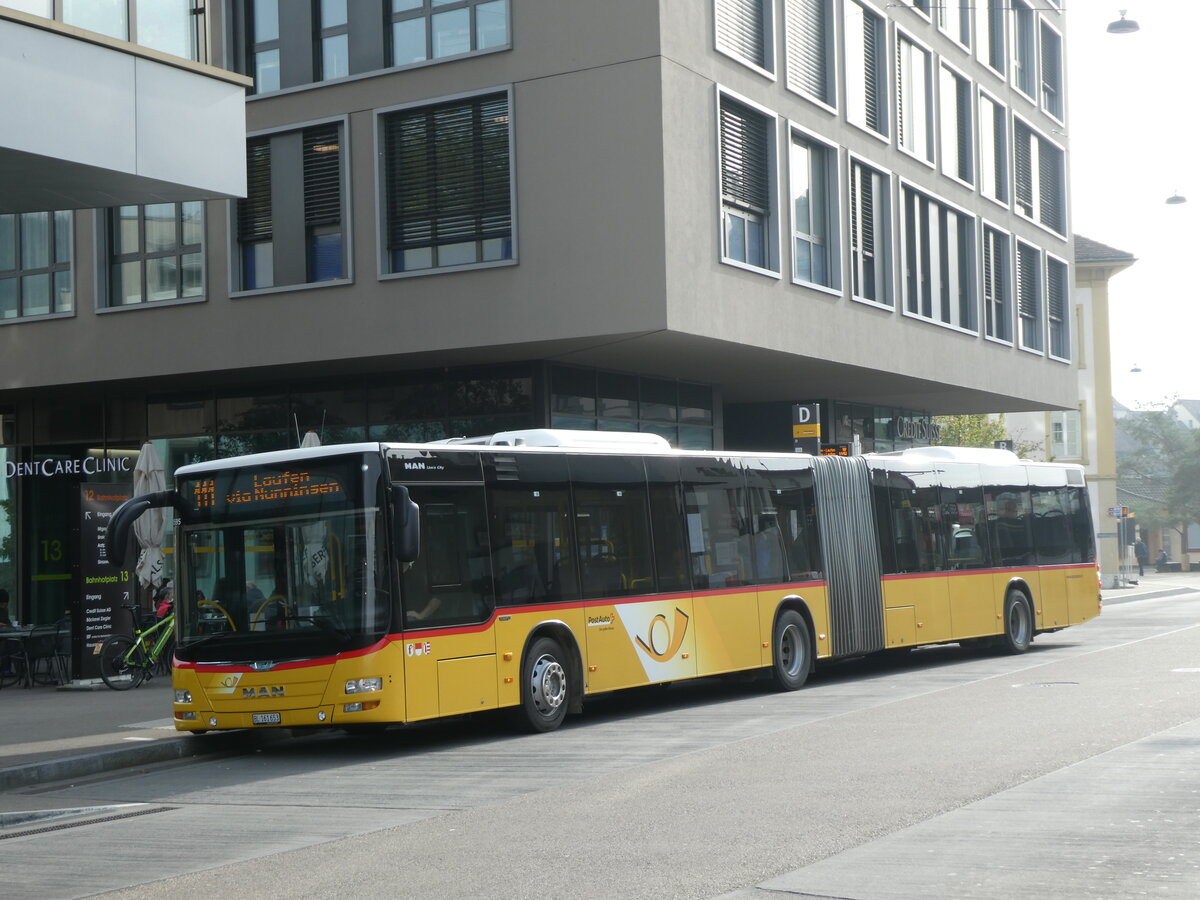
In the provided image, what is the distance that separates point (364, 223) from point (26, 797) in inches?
561

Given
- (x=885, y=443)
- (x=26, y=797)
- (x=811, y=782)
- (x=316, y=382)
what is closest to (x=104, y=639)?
(x=316, y=382)

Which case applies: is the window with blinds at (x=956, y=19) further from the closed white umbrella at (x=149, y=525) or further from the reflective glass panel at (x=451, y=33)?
the closed white umbrella at (x=149, y=525)

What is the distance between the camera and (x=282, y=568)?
44.5 ft

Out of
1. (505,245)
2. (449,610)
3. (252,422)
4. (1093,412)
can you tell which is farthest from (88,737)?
(1093,412)

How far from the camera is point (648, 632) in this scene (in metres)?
16.2

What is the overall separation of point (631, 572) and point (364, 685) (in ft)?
12.6

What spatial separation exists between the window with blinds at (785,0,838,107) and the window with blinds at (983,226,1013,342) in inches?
319

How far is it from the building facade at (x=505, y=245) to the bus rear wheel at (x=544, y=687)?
26.9ft


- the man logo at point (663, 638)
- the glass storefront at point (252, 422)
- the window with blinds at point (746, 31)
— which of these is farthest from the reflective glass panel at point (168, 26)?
the window with blinds at point (746, 31)

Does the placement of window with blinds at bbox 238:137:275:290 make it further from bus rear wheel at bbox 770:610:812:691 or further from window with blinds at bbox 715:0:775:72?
Answer: bus rear wheel at bbox 770:610:812:691

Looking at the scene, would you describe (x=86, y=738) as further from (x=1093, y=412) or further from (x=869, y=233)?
(x=1093, y=412)

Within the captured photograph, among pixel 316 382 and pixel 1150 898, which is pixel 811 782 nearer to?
pixel 1150 898

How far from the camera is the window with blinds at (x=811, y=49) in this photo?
26.9 m

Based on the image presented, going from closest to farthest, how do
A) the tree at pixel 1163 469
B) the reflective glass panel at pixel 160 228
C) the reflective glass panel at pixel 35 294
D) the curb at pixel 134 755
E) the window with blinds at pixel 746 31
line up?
1. the curb at pixel 134 755
2. the window with blinds at pixel 746 31
3. the reflective glass panel at pixel 160 228
4. the reflective glass panel at pixel 35 294
5. the tree at pixel 1163 469
